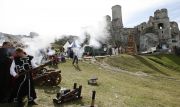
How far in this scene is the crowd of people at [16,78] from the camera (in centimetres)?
1328

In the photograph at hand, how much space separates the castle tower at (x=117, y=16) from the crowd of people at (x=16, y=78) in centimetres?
7614

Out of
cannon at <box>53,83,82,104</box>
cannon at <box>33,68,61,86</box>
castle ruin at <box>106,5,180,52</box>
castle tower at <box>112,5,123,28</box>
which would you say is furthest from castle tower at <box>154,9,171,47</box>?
cannon at <box>53,83,82,104</box>

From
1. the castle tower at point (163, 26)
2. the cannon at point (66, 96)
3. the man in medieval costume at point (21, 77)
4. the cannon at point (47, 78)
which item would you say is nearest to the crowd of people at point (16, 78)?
the man in medieval costume at point (21, 77)

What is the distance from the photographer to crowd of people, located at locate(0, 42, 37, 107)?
523 inches

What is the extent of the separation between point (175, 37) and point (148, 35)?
28.8 ft

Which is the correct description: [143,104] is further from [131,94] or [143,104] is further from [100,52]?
[100,52]

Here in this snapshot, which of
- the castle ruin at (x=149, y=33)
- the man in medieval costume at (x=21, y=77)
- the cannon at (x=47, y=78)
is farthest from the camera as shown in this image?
the castle ruin at (x=149, y=33)

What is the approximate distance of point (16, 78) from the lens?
1327 cm

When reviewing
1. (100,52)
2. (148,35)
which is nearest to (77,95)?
(100,52)

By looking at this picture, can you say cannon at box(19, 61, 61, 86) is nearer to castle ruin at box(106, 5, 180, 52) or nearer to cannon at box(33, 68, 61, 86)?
cannon at box(33, 68, 61, 86)

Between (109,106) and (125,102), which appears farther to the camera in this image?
(125,102)

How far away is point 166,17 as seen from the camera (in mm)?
90562

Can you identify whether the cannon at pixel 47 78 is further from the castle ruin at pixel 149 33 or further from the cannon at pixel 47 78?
the castle ruin at pixel 149 33

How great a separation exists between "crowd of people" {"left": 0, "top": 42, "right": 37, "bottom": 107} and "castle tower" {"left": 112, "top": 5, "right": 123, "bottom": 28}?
76.1 metres
